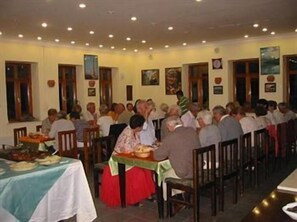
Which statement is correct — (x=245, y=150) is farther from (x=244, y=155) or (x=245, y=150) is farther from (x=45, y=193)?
(x=45, y=193)

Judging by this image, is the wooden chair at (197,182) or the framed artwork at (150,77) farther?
the framed artwork at (150,77)

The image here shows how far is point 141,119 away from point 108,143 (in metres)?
0.95

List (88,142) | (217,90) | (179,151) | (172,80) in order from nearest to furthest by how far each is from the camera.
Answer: (179,151), (88,142), (217,90), (172,80)

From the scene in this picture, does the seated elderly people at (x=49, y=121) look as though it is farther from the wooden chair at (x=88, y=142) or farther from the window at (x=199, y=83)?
the window at (x=199, y=83)

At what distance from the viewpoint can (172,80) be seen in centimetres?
1170

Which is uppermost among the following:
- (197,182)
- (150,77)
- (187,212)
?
(150,77)

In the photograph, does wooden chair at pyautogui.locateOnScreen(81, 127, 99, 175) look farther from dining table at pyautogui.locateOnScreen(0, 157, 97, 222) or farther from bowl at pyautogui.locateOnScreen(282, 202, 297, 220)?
bowl at pyautogui.locateOnScreen(282, 202, 297, 220)

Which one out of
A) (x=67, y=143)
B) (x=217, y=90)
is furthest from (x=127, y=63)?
(x=67, y=143)

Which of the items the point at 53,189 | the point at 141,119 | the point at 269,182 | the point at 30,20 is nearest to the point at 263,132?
the point at 269,182

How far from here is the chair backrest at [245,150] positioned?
15.0ft

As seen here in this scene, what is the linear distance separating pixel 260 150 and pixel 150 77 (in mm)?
7544

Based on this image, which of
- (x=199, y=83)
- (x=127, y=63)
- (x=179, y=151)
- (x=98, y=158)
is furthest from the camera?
(x=127, y=63)

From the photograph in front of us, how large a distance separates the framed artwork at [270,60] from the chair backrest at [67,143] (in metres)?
6.47

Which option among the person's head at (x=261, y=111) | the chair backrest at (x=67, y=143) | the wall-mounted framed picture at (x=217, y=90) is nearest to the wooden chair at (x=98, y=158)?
the chair backrest at (x=67, y=143)
